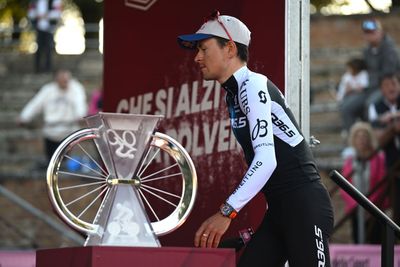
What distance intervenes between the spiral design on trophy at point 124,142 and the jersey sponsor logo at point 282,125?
0.71 meters

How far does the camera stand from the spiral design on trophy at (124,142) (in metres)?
5.75

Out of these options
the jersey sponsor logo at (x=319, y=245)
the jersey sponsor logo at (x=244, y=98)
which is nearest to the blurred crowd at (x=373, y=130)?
the jersey sponsor logo at (x=319, y=245)

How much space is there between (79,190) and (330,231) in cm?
1111

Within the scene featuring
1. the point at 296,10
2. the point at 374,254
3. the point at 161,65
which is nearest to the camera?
the point at 296,10

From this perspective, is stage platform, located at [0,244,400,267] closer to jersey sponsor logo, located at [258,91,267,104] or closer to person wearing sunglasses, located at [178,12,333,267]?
person wearing sunglasses, located at [178,12,333,267]

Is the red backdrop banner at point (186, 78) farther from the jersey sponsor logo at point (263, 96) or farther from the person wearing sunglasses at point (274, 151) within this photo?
the jersey sponsor logo at point (263, 96)

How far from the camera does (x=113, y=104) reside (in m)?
8.05

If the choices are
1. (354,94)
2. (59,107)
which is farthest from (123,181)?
(59,107)

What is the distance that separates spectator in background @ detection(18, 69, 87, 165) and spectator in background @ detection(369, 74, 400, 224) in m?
4.68

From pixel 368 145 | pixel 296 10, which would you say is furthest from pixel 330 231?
pixel 368 145

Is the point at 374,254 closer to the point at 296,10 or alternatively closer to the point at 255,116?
the point at 296,10

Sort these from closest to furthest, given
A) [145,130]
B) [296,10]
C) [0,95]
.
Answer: [145,130], [296,10], [0,95]

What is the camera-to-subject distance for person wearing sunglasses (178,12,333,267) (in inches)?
233

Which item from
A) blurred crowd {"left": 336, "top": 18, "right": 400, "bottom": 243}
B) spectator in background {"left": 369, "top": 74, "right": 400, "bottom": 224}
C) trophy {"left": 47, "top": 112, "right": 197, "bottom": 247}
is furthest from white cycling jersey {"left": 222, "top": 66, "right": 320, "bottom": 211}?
spectator in background {"left": 369, "top": 74, "right": 400, "bottom": 224}
